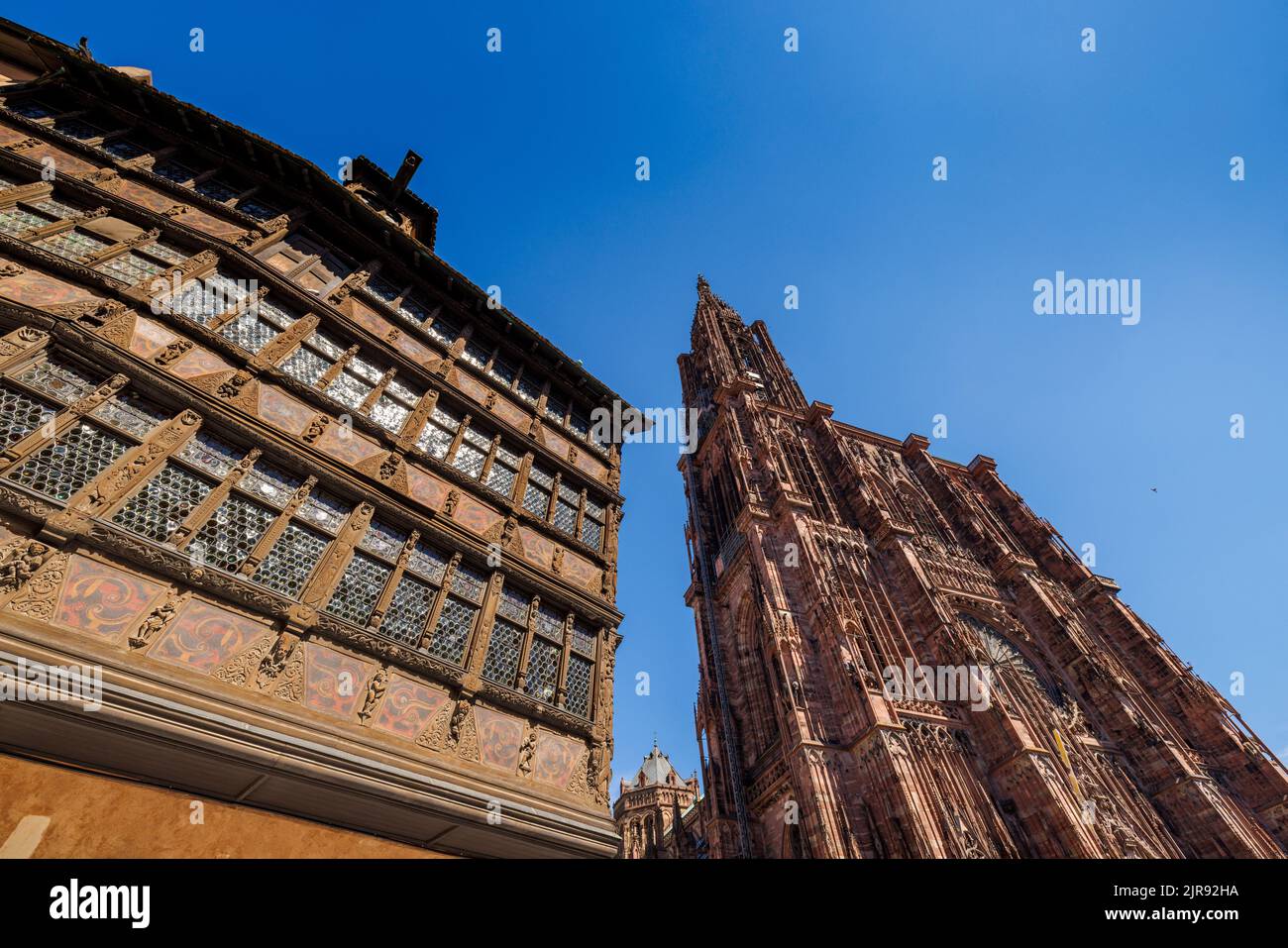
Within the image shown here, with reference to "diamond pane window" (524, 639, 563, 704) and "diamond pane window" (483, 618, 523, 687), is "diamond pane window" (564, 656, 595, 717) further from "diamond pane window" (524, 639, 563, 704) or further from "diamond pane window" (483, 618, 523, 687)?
"diamond pane window" (483, 618, 523, 687)

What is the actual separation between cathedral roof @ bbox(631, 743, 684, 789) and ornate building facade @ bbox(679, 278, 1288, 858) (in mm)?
25796

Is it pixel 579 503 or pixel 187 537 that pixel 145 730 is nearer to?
pixel 187 537

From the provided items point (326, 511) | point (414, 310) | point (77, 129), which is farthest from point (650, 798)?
point (77, 129)

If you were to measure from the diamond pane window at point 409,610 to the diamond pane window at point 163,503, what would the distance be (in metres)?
2.21

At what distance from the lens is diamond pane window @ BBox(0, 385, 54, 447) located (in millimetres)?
5004

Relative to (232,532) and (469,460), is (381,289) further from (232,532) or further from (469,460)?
(232,532)

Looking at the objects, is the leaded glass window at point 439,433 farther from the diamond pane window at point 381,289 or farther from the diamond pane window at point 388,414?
the diamond pane window at point 381,289

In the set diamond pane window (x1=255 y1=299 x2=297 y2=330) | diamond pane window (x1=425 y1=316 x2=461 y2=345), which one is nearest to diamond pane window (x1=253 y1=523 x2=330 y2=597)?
diamond pane window (x1=255 y1=299 x2=297 y2=330)

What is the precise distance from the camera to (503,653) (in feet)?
24.6

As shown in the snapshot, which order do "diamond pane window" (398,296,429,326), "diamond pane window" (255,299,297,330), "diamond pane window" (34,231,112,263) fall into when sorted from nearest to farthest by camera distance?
"diamond pane window" (34,231,112,263), "diamond pane window" (255,299,297,330), "diamond pane window" (398,296,429,326)

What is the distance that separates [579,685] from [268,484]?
467 centimetres
